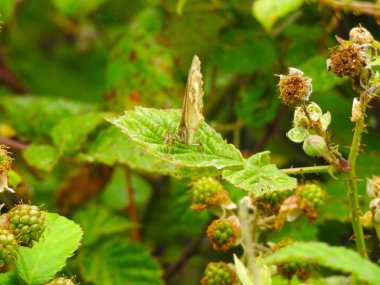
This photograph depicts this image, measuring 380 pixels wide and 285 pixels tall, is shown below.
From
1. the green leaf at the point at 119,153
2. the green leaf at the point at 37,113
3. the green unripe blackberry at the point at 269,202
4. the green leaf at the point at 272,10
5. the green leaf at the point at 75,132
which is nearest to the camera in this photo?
the green unripe blackberry at the point at 269,202

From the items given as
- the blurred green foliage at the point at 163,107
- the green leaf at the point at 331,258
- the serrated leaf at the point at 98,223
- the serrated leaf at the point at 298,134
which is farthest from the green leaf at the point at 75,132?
the green leaf at the point at 331,258

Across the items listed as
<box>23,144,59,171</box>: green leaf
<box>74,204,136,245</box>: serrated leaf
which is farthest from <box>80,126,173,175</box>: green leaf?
<box>74,204,136,245</box>: serrated leaf

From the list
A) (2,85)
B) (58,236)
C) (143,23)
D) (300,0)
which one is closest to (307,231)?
(300,0)

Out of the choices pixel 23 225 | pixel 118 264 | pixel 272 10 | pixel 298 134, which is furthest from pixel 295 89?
pixel 118 264

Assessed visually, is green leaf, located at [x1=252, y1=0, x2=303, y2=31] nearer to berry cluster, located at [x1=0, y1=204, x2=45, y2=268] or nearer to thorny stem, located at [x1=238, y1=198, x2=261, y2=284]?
thorny stem, located at [x1=238, y1=198, x2=261, y2=284]

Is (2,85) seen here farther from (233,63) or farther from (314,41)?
(314,41)

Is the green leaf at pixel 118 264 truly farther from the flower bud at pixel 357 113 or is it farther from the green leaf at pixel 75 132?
the flower bud at pixel 357 113

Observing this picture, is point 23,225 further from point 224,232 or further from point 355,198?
point 355,198
